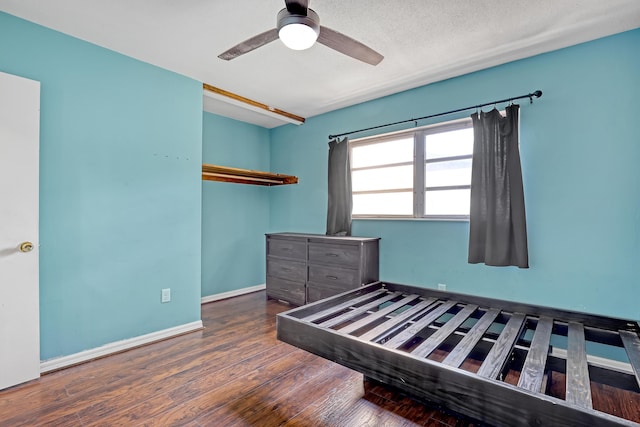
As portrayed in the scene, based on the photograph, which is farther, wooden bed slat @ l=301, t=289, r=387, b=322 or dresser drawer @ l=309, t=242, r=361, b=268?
dresser drawer @ l=309, t=242, r=361, b=268

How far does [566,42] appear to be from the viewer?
2381mm

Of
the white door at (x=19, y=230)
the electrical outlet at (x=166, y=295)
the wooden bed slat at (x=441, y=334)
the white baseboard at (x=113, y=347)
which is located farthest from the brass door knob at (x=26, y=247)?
the wooden bed slat at (x=441, y=334)

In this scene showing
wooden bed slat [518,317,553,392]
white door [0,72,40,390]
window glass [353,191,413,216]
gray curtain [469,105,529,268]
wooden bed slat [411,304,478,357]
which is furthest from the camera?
window glass [353,191,413,216]

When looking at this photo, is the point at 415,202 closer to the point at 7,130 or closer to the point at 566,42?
the point at 566,42

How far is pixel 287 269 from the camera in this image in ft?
12.7

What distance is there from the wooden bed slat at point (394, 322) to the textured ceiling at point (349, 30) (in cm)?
202

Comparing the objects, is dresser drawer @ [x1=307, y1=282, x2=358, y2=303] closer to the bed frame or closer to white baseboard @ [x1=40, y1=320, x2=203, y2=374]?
the bed frame

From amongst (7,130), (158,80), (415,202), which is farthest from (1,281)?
(415,202)

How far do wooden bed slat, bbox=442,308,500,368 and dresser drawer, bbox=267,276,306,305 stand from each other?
86.7 inches

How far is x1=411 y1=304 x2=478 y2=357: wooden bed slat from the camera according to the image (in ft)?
4.48

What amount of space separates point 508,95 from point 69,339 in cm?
418

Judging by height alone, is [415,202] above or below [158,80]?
below

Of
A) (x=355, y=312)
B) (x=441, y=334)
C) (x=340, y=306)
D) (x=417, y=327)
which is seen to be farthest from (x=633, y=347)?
(x=340, y=306)

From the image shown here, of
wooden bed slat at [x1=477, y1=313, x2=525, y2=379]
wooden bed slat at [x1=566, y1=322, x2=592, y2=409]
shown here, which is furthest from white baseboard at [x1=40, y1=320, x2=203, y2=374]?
wooden bed slat at [x1=566, y1=322, x2=592, y2=409]
